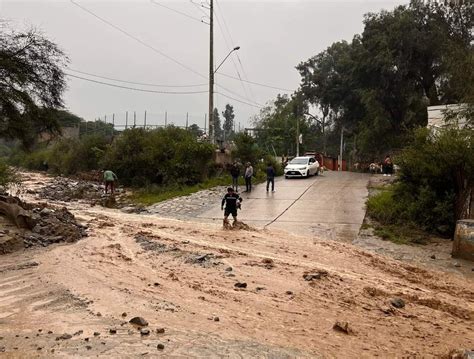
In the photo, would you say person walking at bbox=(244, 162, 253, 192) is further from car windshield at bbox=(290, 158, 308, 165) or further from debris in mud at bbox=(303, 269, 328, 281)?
debris in mud at bbox=(303, 269, 328, 281)

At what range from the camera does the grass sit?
84.2ft

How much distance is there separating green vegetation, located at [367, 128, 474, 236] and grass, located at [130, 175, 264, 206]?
39.5 feet

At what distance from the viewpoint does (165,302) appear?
7.86 m

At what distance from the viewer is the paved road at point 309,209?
16453 millimetres

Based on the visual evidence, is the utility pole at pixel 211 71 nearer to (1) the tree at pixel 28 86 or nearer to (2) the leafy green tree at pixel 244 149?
(2) the leafy green tree at pixel 244 149

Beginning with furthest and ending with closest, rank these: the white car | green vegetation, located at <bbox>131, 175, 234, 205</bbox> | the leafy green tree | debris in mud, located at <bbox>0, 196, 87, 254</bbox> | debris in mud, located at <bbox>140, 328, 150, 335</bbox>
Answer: the white car
the leafy green tree
green vegetation, located at <bbox>131, 175, 234, 205</bbox>
debris in mud, located at <bbox>0, 196, 87, 254</bbox>
debris in mud, located at <bbox>140, 328, 150, 335</bbox>

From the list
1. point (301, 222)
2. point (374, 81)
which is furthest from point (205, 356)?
point (374, 81)

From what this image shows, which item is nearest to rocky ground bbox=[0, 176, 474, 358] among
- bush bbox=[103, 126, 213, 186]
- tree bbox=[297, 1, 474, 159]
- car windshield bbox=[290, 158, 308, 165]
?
bush bbox=[103, 126, 213, 186]

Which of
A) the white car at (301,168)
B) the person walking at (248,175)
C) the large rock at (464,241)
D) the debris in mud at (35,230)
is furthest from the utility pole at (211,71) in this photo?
the large rock at (464,241)

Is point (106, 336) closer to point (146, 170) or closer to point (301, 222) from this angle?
point (301, 222)

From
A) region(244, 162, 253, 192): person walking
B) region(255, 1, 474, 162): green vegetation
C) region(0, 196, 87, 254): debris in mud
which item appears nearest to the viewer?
region(0, 196, 87, 254): debris in mud

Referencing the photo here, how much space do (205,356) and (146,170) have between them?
94.0 ft

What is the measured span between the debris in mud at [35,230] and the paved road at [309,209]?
562 cm

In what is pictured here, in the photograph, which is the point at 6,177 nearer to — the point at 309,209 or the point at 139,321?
the point at 309,209
